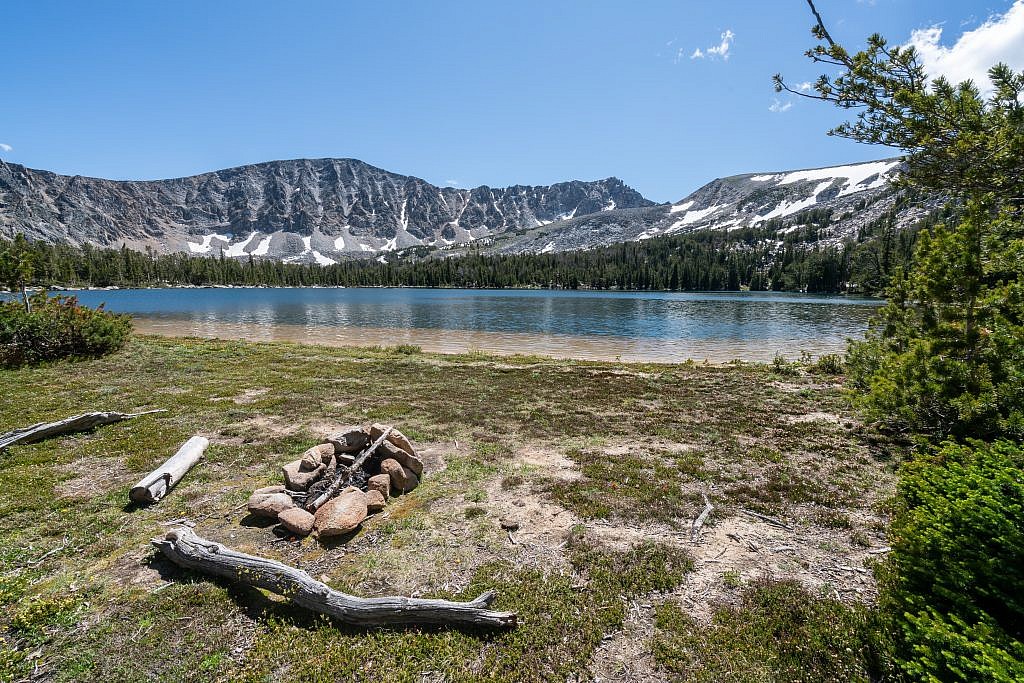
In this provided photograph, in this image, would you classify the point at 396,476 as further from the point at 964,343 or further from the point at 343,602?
the point at 964,343

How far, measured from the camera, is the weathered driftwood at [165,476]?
8.36 metres

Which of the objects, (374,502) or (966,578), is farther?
(374,502)

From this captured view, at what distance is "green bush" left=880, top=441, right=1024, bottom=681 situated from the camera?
8.87ft

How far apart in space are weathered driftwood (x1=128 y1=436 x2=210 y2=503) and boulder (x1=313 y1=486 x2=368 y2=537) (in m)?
3.65

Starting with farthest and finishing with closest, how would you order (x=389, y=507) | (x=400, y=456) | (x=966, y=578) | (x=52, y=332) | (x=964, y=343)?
(x=52, y=332) → (x=400, y=456) → (x=964, y=343) → (x=389, y=507) → (x=966, y=578)

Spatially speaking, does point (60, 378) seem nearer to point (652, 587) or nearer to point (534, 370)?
point (534, 370)

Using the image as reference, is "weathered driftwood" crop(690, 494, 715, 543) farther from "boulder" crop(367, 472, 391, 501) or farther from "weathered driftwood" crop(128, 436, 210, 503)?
"weathered driftwood" crop(128, 436, 210, 503)

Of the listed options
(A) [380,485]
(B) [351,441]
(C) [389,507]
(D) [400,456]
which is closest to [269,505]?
(A) [380,485]

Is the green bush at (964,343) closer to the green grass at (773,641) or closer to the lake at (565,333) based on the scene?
the green grass at (773,641)

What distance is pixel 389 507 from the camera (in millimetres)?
8578

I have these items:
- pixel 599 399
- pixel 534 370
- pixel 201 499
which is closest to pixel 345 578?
pixel 201 499

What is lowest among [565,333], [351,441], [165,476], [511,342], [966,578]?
[511,342]

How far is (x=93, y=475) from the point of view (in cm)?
957

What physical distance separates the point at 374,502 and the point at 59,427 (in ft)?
34.1
